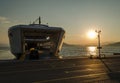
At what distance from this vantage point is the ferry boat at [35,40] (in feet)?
149

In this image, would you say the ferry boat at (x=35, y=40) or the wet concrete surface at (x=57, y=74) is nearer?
the wet concrete surface at (x=57, y=74)

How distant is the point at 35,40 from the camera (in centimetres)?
5531

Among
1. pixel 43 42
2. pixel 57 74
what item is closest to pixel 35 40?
pixel 43 42

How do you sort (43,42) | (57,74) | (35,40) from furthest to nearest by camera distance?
(43,42) → (35,40) → (57,74)

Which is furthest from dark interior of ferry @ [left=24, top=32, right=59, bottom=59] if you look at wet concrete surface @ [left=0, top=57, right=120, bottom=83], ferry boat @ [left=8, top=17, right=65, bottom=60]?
wet concrete surface @ [left=0, top=57, right=120, bottom=83]

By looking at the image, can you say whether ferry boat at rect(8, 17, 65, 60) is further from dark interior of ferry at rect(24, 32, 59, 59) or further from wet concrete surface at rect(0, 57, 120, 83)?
wet concrete surface at rect(0, 57, 120, 83)

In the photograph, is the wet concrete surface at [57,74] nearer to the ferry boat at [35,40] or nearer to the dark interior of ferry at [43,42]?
the ferry boat at [35,40]

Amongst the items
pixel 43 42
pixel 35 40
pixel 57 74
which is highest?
pixel 35 40

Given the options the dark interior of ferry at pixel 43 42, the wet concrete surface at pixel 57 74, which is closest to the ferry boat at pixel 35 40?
the dark interior of ferry at pixel 43 42

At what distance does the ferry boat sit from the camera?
45.4 m

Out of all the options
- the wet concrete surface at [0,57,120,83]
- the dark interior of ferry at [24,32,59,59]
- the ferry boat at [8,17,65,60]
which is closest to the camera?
the wet concrete surface at [0,57,120,83]

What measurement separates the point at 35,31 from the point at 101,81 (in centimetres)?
3348

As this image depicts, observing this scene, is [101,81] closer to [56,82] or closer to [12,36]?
[56,82]

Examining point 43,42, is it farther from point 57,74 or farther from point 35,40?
point 57,74
